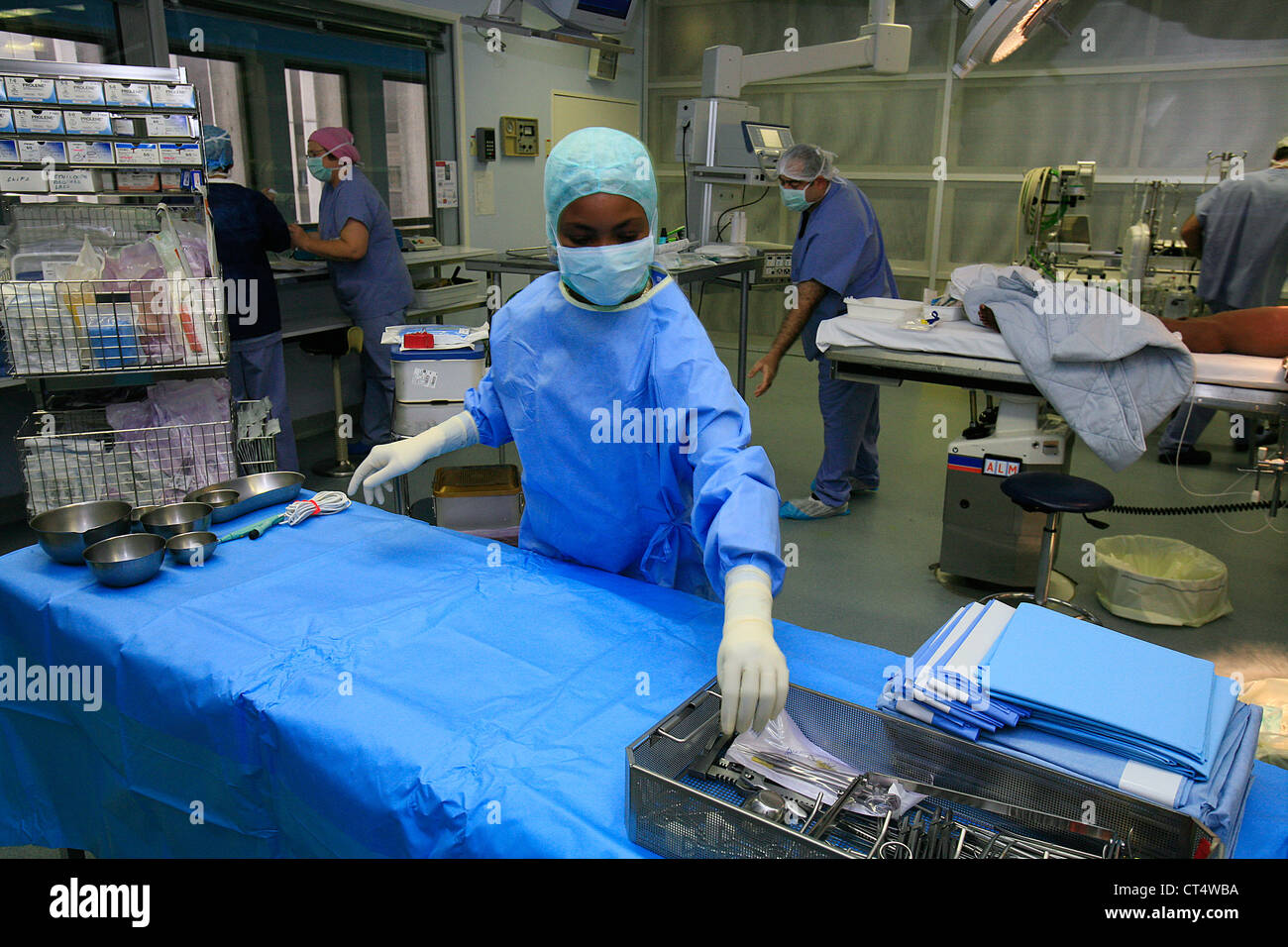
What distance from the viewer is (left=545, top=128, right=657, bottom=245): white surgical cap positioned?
5.05ft

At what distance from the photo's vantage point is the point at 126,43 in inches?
169

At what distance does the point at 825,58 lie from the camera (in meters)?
4.19

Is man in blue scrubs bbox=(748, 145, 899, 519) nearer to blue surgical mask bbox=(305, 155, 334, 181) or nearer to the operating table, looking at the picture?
the operating table

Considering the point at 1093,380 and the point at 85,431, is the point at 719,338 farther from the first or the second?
the point at 85,431

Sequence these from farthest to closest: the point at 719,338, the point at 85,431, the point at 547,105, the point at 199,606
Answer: the point at 719,338
the point at 547,105
the point at 85,431
the point at 199,606

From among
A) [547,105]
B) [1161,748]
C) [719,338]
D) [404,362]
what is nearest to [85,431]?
[404,362]

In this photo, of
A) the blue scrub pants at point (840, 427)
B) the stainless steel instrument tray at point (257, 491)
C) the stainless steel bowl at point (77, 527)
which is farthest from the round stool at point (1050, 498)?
the stainless steel bowl at point (77, 527)

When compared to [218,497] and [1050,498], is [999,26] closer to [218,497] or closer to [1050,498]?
[1050,498]

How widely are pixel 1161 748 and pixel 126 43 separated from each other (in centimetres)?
517

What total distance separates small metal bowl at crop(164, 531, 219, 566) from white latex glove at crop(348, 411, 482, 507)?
0.31 meters

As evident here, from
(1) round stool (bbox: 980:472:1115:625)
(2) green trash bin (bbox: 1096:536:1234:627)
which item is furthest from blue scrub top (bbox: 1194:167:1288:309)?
(1) round stool (bbox: 980:472:1115:625)

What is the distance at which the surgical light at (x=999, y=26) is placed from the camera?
2.91 m

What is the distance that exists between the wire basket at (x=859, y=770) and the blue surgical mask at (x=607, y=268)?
0.75 metres

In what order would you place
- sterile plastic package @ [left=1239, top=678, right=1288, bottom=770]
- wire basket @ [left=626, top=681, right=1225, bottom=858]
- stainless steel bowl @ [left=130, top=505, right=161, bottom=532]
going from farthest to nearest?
stainless steel bowl @ [left=130, top=505, right=161, bottom=532] < sterile plastic package @ [left=1239, top=678, right=1288, bottom=770] < wire basket @ [left=626, top=681, right=1225, bottom=858]
